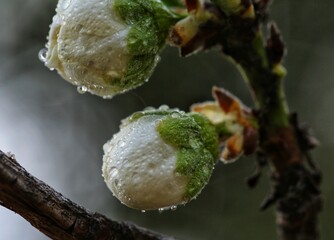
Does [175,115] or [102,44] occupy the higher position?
[102,44]

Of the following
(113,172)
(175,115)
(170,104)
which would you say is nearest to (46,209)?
(113,172)

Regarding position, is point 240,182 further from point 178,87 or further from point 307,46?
point 307,46

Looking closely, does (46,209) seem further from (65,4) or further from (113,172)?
(65,4)

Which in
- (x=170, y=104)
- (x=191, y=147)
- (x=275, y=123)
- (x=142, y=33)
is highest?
(x=142, y=33)

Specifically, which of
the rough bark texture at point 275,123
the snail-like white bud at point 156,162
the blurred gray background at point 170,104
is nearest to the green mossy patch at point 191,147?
the snail-like white bud at point 156,162

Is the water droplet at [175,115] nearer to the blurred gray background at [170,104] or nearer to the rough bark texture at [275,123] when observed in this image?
the rough bark texture at [275,123]
